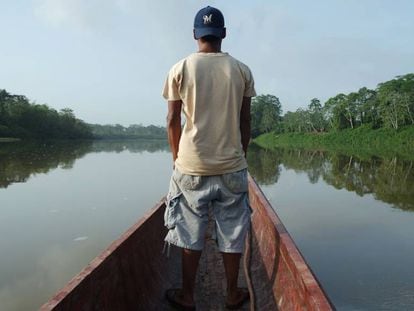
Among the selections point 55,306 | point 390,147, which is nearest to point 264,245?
point 55,306

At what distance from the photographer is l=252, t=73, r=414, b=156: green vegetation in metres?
34.5

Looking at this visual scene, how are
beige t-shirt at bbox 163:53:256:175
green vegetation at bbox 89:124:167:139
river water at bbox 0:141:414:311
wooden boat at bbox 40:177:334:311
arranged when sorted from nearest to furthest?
1. wooden boat at bbox 40:177:334:311
2. beige t-shirt at bbox 163:53:256:175
3. river water at bbox 0:141:414:311
4. green vegetation at bbox 89:124:167:139

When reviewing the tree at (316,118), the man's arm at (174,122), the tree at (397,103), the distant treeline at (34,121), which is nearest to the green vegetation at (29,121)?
the distant treeline at (34,121)

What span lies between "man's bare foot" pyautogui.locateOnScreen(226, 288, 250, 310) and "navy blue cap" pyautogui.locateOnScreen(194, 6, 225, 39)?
1442 millimetres

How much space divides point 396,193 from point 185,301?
838 cm

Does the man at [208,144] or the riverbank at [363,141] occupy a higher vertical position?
the man at [208,144]

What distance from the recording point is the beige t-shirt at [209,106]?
76.9 inches

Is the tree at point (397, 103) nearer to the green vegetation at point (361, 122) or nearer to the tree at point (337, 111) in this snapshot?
the green vegetation at point (361, 122)

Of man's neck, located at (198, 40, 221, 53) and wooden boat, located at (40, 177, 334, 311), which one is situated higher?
man's neck, located at (198, 40, 221, 53)

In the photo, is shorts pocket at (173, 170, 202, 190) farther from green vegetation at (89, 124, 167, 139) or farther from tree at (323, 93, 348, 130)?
green vegetation at (89, 124, 167, 139)

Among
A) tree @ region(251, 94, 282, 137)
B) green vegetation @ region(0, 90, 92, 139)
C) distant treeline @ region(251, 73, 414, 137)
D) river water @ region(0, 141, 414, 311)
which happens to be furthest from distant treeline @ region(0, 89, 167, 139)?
river water @ region(0, 141, 414, 311)

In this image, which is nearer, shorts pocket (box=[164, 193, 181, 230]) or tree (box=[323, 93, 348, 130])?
shorts pocket (box=[164, 193, 181, 230])

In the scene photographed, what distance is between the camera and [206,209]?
2.10 meters

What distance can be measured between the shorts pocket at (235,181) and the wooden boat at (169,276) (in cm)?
47
